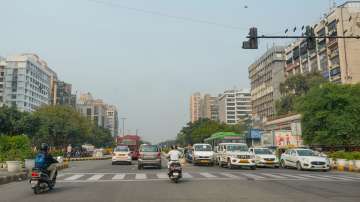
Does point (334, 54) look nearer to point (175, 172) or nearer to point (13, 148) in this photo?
point (13, 148)

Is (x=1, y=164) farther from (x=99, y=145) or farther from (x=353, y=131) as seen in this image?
(x=99, y=145)

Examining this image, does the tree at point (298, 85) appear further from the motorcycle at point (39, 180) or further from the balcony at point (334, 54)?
the motorcycle at point (39, 180)

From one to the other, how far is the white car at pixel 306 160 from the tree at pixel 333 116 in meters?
11.8

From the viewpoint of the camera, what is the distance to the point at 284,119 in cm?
6588

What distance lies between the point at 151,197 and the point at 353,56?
72848 millimetres

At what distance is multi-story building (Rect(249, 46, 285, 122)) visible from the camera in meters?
118

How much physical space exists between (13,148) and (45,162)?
629 inches

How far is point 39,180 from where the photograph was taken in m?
13.8

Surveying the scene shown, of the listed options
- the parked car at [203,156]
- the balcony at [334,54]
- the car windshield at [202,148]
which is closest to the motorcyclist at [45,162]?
the parked car at [203,156]

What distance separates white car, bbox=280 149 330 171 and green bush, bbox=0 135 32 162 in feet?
65.0

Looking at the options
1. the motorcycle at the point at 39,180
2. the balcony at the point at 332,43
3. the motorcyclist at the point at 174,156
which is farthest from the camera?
the balcony at the point at 332,43

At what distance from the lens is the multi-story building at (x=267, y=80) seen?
388 ft

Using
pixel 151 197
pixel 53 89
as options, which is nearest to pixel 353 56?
pixel 151 197

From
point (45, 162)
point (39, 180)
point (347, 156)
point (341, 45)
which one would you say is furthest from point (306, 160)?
point (341, 45)
